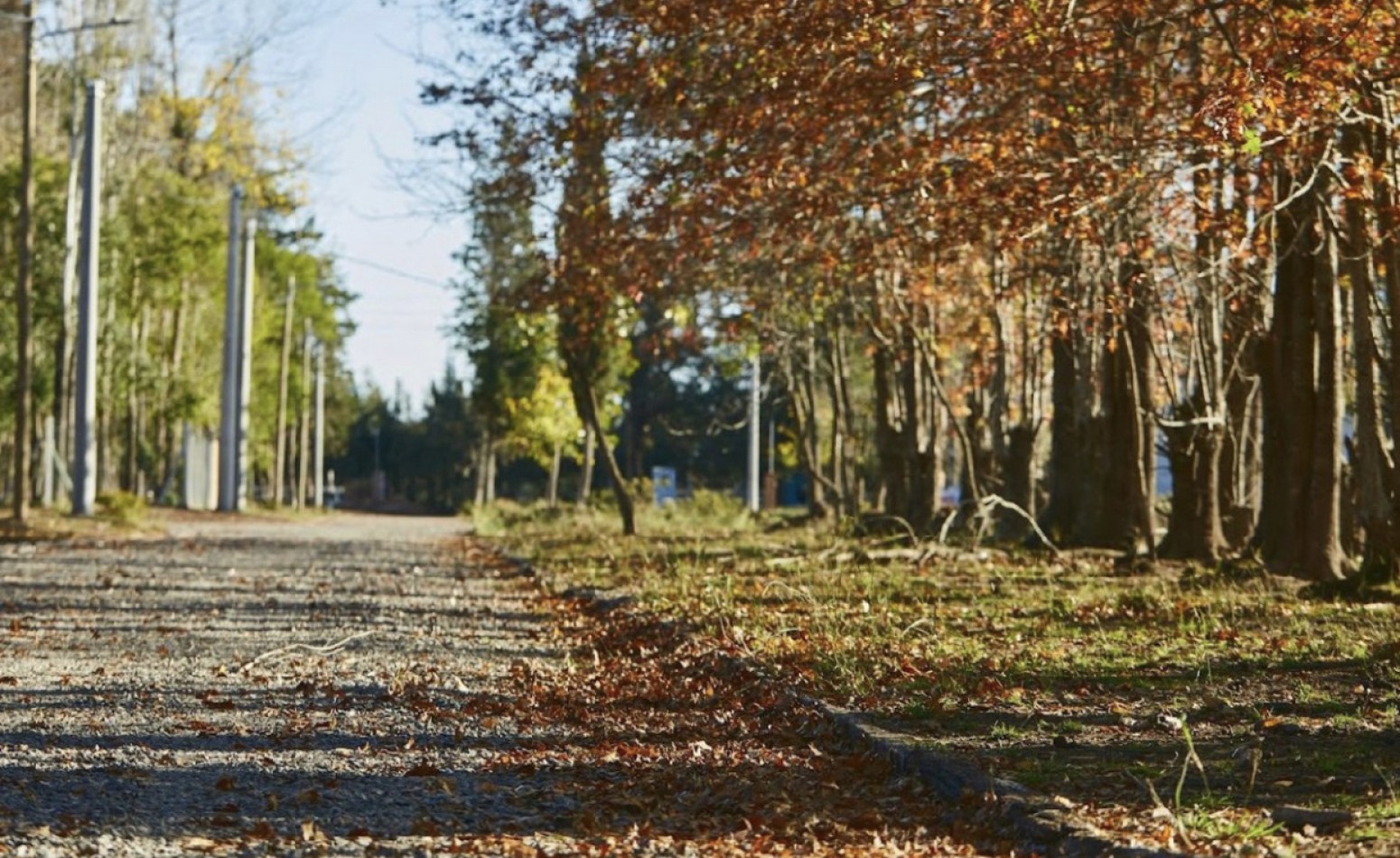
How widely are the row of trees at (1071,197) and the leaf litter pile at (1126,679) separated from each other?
1.98 metres

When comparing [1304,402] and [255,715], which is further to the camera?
[1304,402]

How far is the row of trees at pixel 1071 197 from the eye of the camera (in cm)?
1470

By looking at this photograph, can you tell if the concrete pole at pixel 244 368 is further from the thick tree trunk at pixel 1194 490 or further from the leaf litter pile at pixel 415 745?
the leaf litter pile at pixel 415 745

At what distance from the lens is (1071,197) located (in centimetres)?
1488

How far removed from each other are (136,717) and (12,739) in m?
1.08

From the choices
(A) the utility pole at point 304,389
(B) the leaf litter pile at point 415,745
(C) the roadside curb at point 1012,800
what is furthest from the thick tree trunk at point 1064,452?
(A) the utility pole at point 304,389

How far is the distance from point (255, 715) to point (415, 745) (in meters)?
1.45

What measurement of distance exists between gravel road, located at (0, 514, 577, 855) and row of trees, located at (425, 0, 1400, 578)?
5.11 meters

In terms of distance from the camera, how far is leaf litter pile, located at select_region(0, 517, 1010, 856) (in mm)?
7227

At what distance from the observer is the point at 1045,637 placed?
14.1m

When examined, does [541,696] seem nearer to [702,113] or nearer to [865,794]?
[865,794]

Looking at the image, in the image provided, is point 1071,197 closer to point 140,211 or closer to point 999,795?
point 999,795

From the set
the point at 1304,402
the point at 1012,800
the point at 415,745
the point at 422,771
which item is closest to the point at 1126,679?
the point at 1012,800

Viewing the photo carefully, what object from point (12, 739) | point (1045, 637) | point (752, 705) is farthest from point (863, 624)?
point (12, 739)
